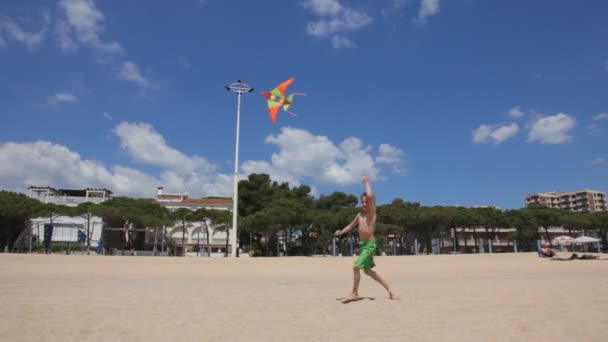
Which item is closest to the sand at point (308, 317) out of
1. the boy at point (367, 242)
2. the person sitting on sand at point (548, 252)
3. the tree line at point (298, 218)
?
the boy at point (367, 242)

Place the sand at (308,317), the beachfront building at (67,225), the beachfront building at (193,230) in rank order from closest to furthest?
1. the sand at (308,317)
2. the beachfront building at (67,225)
3. the beachfront building at (193,230)

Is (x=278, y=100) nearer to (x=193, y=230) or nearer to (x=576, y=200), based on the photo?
(x=193, y=230)

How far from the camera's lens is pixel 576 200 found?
132 m

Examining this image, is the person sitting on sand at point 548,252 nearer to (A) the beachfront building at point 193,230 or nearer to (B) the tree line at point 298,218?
(B) the tree line at point 298,218

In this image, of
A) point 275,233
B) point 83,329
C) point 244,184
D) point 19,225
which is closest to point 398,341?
point 83,329

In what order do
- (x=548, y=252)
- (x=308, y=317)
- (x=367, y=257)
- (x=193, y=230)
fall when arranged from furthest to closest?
(x=193, y=230) → (x=548, y=252) → (x=367, y=257) → (x=308, y=317)

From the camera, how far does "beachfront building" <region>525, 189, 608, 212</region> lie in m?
129

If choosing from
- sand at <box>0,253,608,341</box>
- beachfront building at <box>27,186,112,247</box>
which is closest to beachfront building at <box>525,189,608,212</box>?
beachfront building at <box>27,186,112,247</box>

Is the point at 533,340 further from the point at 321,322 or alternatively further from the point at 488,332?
the point at 321,322

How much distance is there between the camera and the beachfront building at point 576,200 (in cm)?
12875

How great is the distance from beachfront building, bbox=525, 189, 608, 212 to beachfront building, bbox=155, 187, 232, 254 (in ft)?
349

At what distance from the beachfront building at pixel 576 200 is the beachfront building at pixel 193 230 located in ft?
349

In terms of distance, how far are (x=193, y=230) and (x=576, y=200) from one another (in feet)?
418

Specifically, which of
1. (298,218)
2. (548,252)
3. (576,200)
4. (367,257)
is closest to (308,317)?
(367,257)
